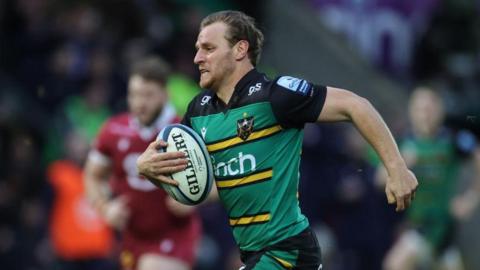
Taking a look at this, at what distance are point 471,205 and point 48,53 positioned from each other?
483 cm

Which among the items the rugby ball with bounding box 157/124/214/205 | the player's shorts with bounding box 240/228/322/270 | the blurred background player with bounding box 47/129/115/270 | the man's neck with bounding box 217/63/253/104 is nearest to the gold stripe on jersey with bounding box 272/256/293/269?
the player's shorts with bounding box 240/228/322/270

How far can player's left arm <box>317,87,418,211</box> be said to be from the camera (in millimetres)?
6957

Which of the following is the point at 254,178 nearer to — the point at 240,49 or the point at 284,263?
the point at 284,263

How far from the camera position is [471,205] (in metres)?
12.6

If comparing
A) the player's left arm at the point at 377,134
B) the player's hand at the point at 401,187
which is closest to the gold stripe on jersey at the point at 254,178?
the player's left arm at the point at 377,134

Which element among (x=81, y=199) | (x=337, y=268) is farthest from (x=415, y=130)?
(x=81, y=199)

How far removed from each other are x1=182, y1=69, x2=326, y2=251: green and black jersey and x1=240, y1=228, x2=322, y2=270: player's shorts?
4 centimetres

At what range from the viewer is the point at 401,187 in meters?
6.94

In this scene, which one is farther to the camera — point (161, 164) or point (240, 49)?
point (240, 49)

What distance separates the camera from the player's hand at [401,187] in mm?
6934

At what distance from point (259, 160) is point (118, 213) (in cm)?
281

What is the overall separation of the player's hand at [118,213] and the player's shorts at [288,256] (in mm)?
2675

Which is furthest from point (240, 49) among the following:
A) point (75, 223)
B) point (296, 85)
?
point (75, 223)

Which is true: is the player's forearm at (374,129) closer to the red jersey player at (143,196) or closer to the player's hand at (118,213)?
the red jersey player at (143,196)
